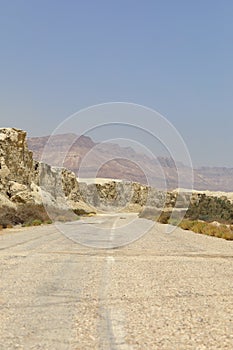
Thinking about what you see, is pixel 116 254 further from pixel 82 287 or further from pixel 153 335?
pixel 153 335

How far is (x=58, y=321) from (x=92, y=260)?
22.8ft

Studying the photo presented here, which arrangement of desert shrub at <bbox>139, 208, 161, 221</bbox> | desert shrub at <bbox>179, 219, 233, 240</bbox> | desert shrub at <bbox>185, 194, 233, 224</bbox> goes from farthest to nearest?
1. desert shrub at <bbox>139, 208, 161, 221</bbox>
2. desert shrub at <bbox>185, 194, 233, 224</bbox>
3. desert shrub at <bbox>179, 219, 233, 240</bbox>

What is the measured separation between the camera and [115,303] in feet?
23.0

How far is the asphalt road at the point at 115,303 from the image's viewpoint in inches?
202

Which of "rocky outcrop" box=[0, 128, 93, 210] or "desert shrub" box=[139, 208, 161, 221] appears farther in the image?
"desert shrub" box=[139, 208, 161, 221]

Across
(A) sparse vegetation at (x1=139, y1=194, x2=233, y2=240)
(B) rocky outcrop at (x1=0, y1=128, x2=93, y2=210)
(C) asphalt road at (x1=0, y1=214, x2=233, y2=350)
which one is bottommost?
(C) asphalt road at (x1=0, y1=214, x2=233, y2=350)

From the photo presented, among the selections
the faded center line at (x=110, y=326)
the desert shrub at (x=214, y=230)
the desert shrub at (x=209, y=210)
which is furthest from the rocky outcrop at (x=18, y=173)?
Answer: the faded center line at (x=110, y=326)

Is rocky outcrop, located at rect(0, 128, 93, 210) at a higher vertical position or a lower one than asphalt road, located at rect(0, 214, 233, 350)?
higher

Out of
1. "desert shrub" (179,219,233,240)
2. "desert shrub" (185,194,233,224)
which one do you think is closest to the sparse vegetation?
"desert shrub" (185,194,233,224)

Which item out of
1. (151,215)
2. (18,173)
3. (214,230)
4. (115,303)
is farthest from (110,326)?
(151,215)

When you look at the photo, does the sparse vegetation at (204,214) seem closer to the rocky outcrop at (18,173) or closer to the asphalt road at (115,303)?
the rocky outcrop at (18,173)

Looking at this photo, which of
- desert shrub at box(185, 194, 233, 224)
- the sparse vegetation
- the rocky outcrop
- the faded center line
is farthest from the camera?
desert shrub at box(185, 194, 233, 224)

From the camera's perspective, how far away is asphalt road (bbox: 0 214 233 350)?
16.8ft

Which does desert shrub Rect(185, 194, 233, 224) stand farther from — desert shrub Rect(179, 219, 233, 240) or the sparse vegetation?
desert shrub Rect(179, 219, 233, 240)
